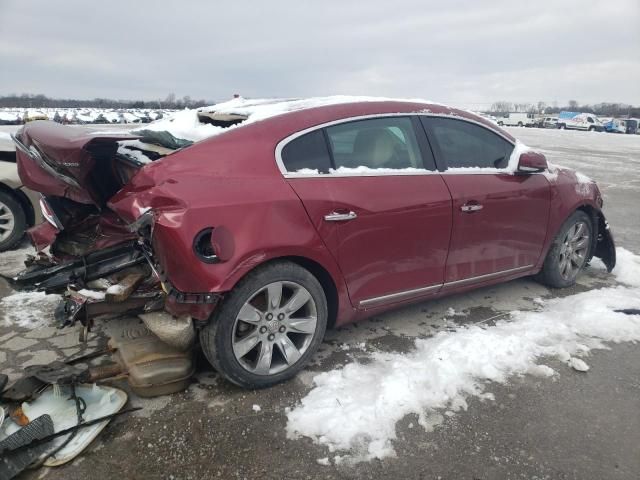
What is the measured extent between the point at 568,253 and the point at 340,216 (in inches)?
106

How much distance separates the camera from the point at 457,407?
2.69 meters

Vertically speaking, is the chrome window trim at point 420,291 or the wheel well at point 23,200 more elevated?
the wheel well at point 23,200

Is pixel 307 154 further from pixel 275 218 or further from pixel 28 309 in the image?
pixel 28 309

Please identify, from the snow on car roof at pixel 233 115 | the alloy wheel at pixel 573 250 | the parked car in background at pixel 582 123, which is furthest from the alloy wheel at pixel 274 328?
the parked car in background at pixel 582 123

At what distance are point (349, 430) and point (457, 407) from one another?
0.66 m

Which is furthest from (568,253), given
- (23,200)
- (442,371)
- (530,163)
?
(23,200)

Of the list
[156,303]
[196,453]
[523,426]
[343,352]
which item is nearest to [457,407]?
[523,426]

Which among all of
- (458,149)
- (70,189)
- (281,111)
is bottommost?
(70,189)

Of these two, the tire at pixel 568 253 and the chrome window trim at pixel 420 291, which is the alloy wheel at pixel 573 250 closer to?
the tire at pixel 568 253

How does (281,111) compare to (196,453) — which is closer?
(196,453)

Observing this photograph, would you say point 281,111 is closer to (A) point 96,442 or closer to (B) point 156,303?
(B) point 156,303

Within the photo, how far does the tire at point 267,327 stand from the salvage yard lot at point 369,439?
0.45 ft

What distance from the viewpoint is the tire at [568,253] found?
4316mm

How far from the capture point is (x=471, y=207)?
3.47 m
